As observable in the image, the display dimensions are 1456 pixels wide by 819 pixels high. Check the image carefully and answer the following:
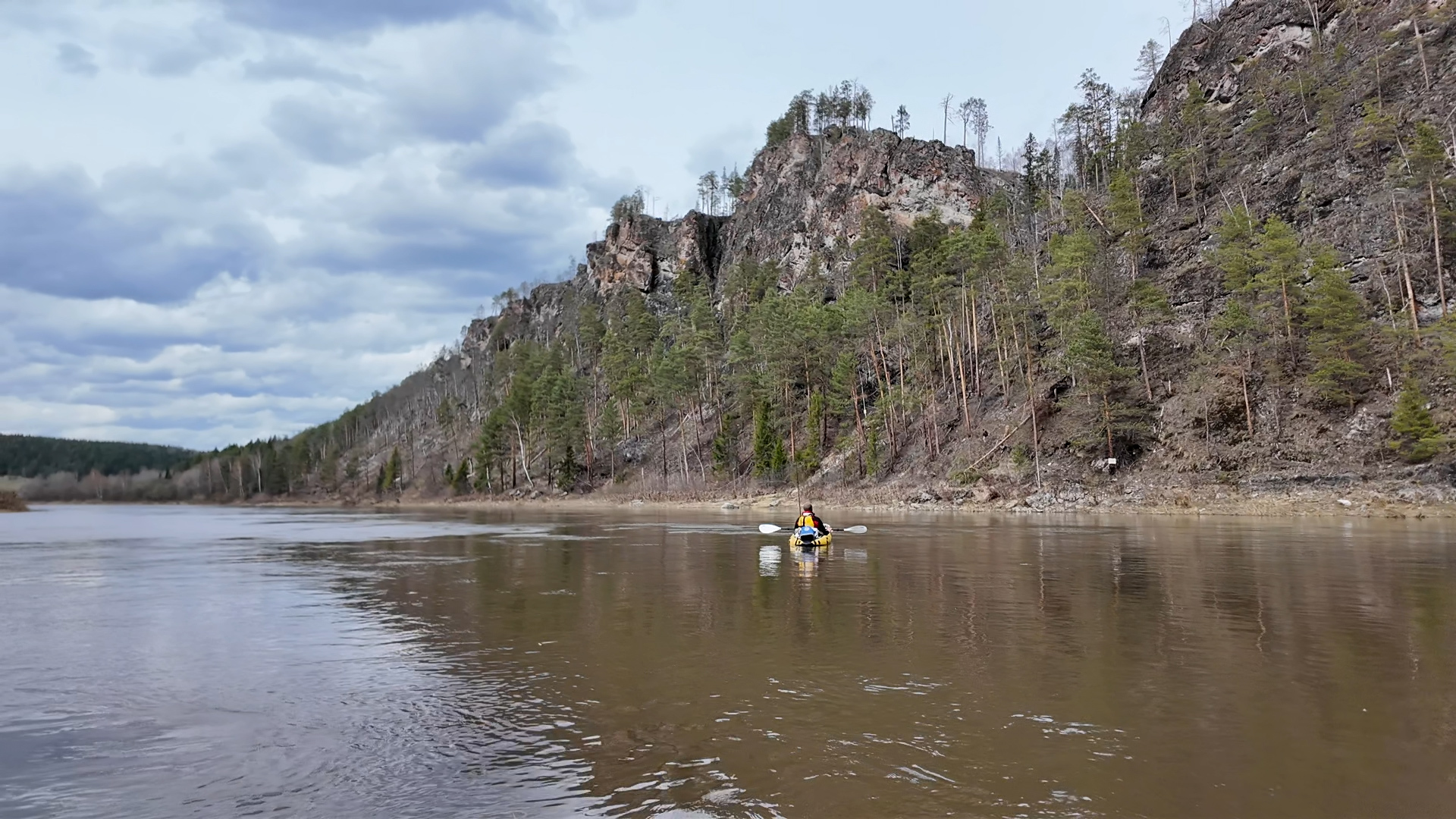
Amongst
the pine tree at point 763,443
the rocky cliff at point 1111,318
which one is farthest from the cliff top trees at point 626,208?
the pine tree at point 763,443

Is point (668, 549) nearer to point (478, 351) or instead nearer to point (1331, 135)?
point (1331, 135)

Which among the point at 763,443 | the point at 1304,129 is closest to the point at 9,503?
the point at 763,443

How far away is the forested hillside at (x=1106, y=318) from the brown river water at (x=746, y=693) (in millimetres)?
25919

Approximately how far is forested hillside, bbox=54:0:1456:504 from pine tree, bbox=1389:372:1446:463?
14cm

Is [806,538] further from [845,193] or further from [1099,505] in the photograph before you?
[845,193]

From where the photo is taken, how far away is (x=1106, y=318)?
5288cm

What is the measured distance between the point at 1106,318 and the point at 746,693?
52301 mm

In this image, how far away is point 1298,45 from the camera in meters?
65.4

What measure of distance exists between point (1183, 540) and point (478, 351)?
516 feet

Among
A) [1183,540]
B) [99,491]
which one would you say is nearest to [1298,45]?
[1183,540]

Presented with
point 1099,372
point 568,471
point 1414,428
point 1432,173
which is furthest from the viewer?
point 568,471

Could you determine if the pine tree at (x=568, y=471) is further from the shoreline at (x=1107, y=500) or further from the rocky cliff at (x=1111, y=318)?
the shoreline at (x=1107, y=500)

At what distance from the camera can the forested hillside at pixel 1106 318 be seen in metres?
39.3

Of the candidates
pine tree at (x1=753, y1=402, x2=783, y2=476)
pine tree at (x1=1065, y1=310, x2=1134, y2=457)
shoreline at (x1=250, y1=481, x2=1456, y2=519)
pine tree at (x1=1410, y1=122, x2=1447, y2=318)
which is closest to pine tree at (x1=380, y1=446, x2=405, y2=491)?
shoreline at (x1=250, y1=481, x2=1456, y2=519)
